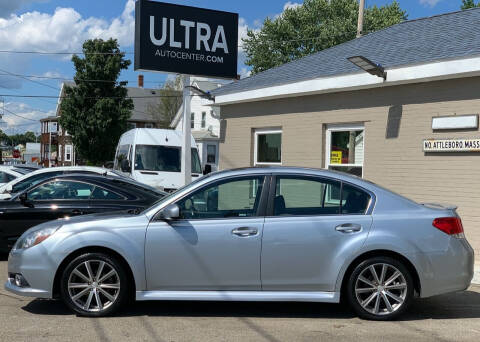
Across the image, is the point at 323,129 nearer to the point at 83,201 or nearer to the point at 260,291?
the point at 83,201

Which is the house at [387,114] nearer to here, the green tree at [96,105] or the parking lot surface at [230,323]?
the parking lot surface at [230,323]

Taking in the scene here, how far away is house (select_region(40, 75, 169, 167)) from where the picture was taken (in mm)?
62188

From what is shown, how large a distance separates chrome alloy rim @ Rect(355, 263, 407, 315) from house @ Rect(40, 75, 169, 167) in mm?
50795

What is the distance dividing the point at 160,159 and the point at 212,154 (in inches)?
789

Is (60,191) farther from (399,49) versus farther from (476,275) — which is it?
(399,49)

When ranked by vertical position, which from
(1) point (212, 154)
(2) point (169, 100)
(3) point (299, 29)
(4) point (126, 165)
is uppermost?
(3) point (299, 29)

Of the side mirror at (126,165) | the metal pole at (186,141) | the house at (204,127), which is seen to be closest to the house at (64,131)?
the house at (204,127)

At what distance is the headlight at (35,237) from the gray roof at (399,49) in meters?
6.93

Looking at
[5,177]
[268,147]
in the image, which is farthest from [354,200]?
[5,177]

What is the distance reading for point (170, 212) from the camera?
214 inches

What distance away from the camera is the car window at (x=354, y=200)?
5.66 m

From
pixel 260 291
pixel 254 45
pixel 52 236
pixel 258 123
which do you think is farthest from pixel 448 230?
pixel 254 45

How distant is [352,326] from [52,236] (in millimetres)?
3201

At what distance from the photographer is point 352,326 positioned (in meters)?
5.46
